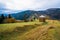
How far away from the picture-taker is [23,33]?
2.09 metres

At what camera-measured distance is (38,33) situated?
2086mm

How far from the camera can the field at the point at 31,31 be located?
6.66ft

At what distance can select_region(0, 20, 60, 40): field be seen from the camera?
6.66ft

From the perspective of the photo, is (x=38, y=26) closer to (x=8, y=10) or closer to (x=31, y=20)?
(x=31, y=20)

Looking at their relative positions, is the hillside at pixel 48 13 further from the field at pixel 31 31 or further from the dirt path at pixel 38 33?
the dirt path at pixel 38 33

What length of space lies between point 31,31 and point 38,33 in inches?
5.2

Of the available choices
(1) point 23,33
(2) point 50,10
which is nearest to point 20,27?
(1) point 23,33

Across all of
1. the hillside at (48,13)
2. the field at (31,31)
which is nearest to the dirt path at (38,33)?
the field at (31,31)

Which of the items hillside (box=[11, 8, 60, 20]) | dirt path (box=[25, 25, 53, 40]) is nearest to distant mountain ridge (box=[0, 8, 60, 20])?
hillside (box=[11, 8, 60, 20])

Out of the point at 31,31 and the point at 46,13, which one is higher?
the point at 46,13

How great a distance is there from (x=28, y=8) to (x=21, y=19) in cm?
26

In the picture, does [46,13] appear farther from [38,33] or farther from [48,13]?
[38,33]

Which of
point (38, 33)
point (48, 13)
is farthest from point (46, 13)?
point (38, 33)

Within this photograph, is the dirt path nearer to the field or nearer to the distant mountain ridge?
the field
